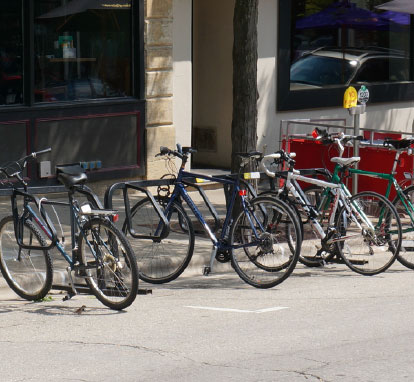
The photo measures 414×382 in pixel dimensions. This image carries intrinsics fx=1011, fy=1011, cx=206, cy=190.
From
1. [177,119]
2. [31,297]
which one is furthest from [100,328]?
[177,119]

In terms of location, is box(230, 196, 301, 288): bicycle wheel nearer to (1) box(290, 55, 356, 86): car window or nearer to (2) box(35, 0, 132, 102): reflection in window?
(2) box(35, 0, 132, 102): reflection in window

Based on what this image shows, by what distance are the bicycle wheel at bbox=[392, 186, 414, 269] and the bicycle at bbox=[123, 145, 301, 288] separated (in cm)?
130

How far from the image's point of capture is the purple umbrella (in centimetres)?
1614

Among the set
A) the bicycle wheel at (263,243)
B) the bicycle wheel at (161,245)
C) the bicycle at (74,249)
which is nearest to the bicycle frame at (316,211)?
the bicycle wheel at (263,243)

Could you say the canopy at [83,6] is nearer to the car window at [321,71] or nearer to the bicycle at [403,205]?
the car window at [321,71]

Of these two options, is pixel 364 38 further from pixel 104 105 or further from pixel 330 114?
pixel 104 105

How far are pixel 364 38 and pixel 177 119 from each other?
417cm

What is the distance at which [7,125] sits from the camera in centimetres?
1266

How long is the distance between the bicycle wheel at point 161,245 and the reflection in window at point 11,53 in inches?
159

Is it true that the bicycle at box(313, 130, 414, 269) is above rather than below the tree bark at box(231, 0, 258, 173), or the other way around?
below

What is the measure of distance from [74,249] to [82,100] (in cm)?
→ 577

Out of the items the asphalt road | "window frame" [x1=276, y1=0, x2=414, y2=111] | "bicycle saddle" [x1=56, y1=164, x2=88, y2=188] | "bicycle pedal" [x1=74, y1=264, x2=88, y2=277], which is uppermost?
"window frame" [x1=276, y1=0, x2=414, y2=111]

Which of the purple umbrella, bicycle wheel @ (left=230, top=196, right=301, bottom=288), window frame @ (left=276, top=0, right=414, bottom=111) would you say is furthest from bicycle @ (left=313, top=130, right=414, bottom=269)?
the purple umbrella

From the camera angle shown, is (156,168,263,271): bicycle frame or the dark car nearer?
(156,168,263,271): bicycle frame
